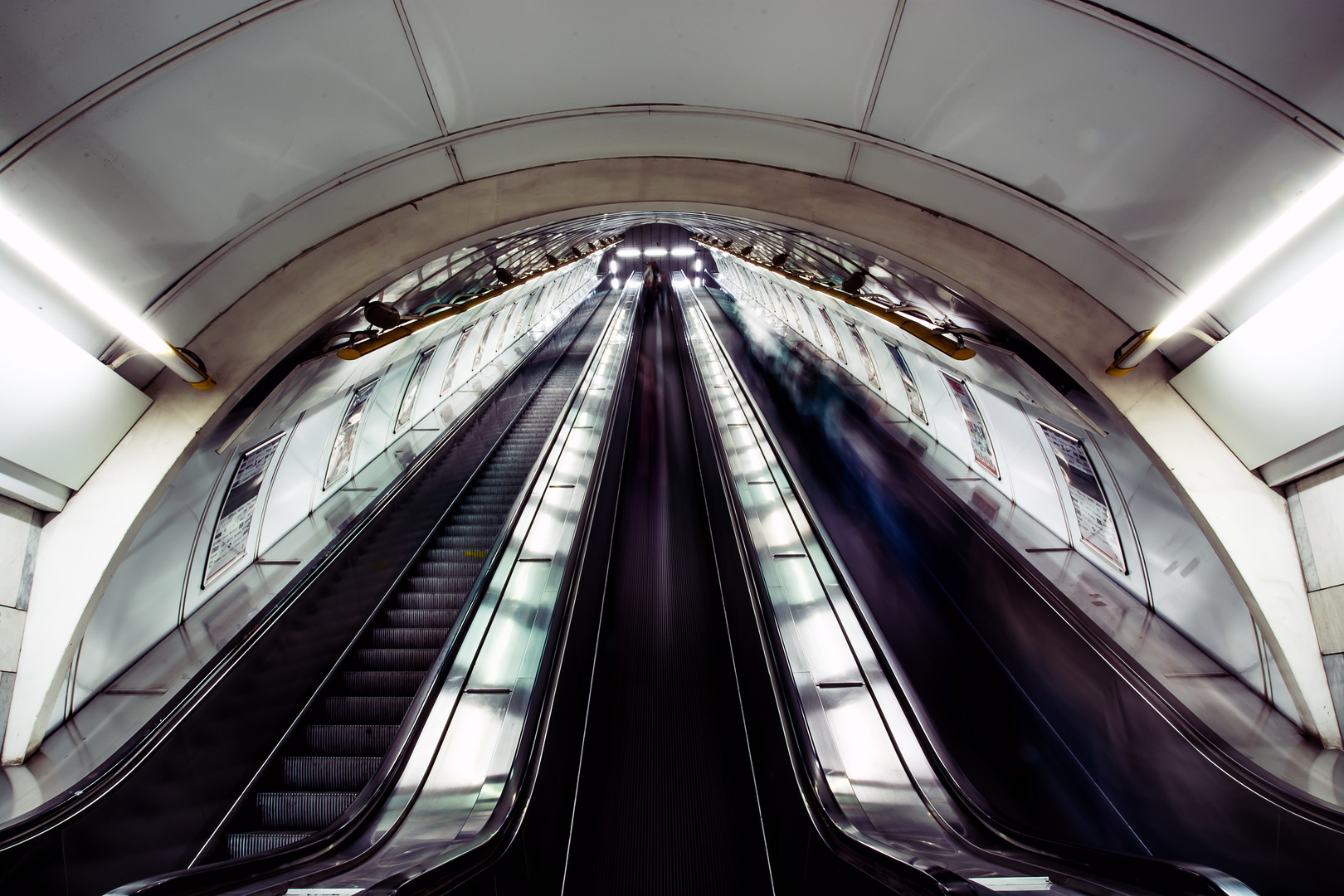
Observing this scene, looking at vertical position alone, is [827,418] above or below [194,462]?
above

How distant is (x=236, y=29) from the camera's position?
2.28 m

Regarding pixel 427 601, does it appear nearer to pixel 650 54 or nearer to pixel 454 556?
pixel 454 556

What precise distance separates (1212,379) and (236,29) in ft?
18.8

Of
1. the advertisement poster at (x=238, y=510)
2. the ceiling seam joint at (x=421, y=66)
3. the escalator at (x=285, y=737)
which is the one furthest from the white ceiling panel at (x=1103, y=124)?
the advertisement poster at (x=238, y=510)

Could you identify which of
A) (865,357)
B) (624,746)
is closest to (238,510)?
(624,746)

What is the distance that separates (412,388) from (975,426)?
9.13 metres

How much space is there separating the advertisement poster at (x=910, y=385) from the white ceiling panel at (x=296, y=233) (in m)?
7.58

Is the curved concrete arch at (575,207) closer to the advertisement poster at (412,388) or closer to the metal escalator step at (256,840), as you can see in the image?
the metal escalator step at (256,840)

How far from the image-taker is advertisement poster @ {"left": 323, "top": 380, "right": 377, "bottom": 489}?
22.7 feet

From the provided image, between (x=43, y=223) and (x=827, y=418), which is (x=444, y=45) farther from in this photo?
(x=827, y=418)

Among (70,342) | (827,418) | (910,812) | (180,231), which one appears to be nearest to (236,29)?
(180,231)

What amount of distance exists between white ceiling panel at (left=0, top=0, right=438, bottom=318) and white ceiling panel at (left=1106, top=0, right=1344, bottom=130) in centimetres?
356

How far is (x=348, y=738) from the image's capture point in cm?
349

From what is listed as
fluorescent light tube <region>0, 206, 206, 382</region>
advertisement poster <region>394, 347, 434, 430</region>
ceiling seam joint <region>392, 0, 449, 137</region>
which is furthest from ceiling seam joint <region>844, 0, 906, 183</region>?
advertisement poster <region>394, 347, 434, 430</region>
